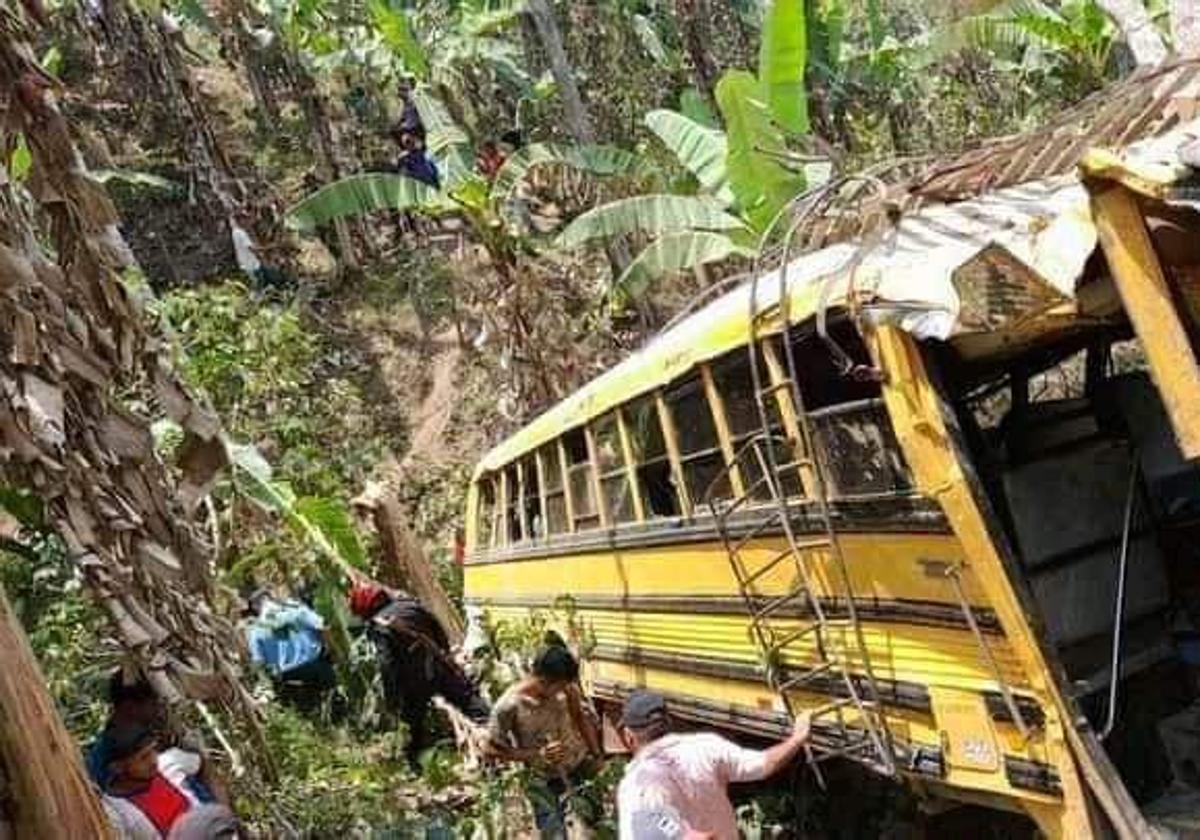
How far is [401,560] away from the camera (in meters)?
11.9

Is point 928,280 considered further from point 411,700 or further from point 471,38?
point 471,38

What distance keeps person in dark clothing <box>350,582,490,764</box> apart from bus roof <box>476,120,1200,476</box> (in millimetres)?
3749

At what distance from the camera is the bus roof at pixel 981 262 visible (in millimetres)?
4152

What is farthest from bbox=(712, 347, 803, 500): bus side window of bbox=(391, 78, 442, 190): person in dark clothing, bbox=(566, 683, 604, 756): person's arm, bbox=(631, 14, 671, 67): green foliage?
bbox=(631, 14, 671, 67): green foliage

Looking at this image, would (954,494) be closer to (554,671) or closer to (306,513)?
(554,671)

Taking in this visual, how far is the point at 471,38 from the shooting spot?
17625 millimetres

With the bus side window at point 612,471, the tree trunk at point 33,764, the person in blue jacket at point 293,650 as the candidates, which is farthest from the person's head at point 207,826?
the person in blue jacket at point 293,650

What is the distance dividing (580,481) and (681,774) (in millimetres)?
3456

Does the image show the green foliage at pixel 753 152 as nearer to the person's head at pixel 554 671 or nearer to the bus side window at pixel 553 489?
the bus side window at pixel 553 489

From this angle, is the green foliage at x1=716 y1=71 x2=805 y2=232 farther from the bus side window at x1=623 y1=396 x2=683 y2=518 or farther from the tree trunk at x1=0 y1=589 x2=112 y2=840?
the tree trunk at x1=0 y1=589 x2=112 y2=840

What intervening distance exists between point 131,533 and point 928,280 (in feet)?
8.77

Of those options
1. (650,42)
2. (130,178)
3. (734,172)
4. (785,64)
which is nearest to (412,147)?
(650,42)

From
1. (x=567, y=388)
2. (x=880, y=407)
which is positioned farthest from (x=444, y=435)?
(x=880, y=407)

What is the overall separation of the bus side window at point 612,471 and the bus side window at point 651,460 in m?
0.18
